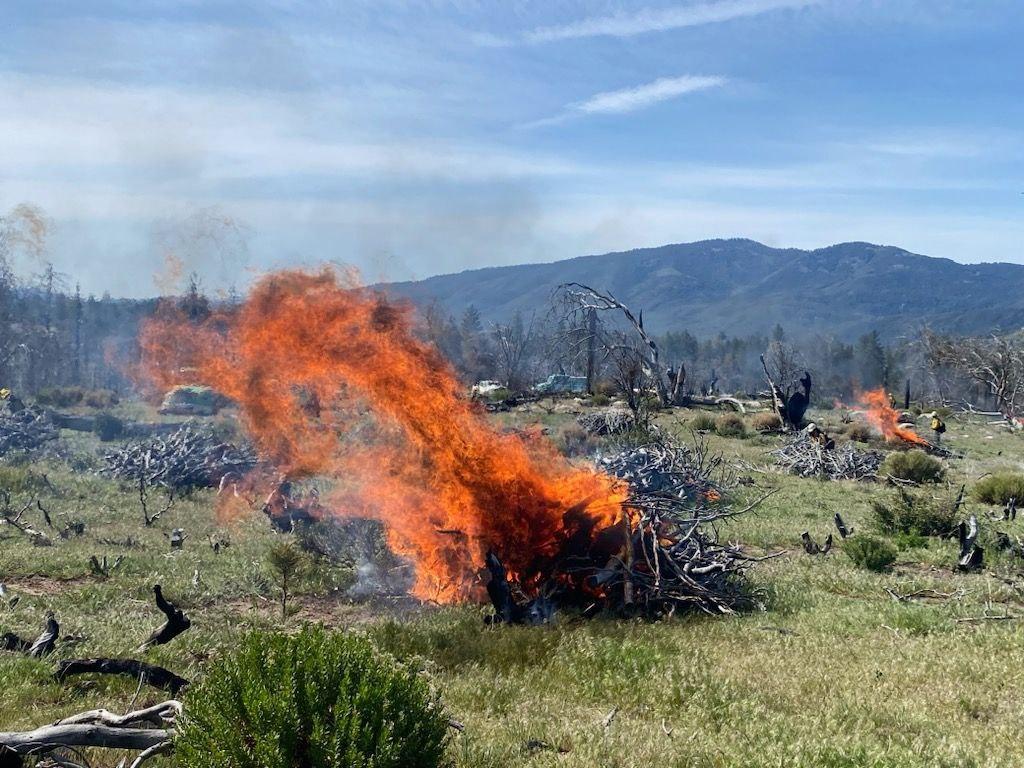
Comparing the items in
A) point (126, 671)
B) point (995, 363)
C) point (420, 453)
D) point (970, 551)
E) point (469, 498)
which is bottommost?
point (970, 551)

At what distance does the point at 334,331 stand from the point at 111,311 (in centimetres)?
13525

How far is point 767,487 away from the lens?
2375cm

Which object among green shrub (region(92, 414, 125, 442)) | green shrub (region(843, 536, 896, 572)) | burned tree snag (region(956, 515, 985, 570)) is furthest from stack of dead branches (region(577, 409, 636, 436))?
green shrub (region(92, 414, 125, 442))

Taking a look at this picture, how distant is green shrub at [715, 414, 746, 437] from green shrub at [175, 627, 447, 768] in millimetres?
34313

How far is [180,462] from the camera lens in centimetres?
2281

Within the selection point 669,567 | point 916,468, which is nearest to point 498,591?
point 669,567

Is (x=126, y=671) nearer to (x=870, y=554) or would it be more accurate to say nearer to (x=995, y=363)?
(x=870, y=554)

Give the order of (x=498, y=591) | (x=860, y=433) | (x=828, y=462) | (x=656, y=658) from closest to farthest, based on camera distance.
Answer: (x=656, y=658)
(x=498, y=591)
(x=828, y=462)
(x=860, y=433)

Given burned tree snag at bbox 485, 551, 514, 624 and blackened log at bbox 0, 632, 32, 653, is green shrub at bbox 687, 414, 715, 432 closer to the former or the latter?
burned tree snag at bbox 485, 551, 514, 624

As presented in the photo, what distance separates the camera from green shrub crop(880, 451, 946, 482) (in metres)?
25.7

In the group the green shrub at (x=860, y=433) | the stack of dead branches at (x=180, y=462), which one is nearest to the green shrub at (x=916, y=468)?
the green shrub at (x=860, y=433)

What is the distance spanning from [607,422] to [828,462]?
1006 cm

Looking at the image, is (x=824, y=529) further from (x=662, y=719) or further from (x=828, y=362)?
(x=828, y=362)

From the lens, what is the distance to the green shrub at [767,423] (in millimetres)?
38906
